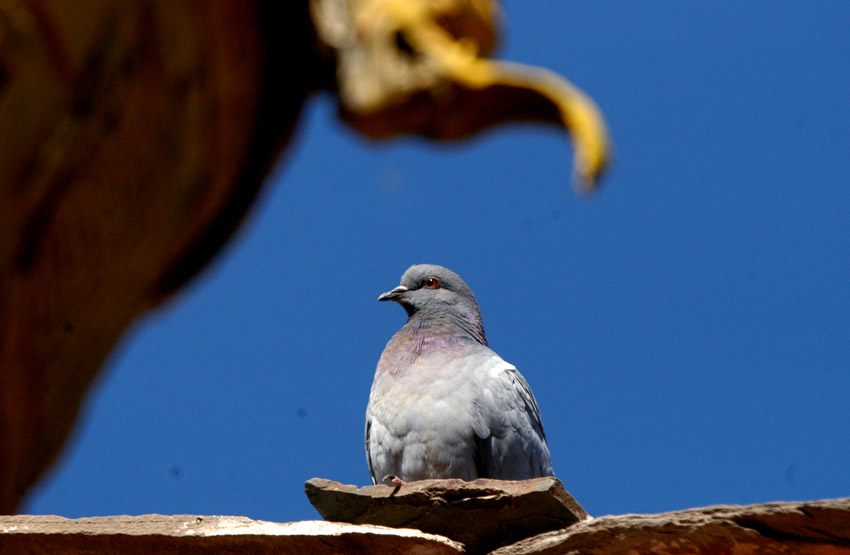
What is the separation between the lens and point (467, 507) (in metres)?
3.10

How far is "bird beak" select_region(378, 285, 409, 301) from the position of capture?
5970 millimetres

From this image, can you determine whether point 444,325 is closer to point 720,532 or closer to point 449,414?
point 449,414

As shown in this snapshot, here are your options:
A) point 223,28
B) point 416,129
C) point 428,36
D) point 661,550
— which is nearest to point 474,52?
point 428,36

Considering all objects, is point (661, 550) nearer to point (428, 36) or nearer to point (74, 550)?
point (74, 550)

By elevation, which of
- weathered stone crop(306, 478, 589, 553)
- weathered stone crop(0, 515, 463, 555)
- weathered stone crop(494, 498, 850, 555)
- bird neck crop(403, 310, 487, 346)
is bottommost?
weathered stone crop(0, 515, 463, 555)

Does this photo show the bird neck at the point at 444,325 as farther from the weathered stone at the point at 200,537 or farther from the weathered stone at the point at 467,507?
the weathered stone at the point at 200,537

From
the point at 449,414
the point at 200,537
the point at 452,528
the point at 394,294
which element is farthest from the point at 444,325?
the point at 200,537

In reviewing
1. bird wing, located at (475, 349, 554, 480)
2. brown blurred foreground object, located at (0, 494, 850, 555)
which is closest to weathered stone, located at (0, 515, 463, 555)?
brown blurred foreground object, located at (0, 494, 850, 555)

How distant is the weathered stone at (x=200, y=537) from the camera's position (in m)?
2.86

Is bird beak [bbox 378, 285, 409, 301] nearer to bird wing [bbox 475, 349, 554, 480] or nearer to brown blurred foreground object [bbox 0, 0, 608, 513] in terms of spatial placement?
bird wing [bbox 475, 349, 554, 480]

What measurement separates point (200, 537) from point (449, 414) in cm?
219

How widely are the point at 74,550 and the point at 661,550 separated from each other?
1967 millimetres

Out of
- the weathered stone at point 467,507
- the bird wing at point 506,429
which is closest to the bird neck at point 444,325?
the bird wing at point 506,429

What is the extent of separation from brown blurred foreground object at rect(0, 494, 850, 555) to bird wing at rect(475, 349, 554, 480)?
1788mm
